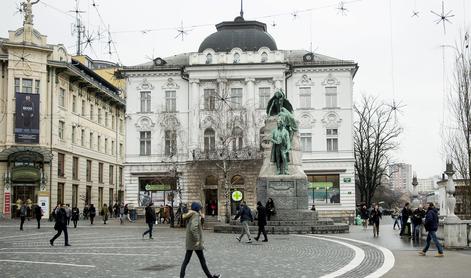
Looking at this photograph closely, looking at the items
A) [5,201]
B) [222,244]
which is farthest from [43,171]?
[222,244]

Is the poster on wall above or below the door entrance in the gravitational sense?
above

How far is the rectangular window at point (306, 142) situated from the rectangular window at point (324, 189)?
2.63 metres

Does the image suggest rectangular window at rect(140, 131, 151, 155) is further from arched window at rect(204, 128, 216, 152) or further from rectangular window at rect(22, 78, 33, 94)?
rectangular window at rect(22, 78, 33, 94)

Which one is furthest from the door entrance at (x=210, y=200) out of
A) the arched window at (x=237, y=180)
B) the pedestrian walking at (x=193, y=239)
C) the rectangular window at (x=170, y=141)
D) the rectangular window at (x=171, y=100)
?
the pedestrian walking at (x=193, y=239)

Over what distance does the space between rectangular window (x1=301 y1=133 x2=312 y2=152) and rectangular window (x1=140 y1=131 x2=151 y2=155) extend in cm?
1433

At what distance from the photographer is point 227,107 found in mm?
52188

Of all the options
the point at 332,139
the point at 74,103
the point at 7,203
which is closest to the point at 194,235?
the point at 7,203

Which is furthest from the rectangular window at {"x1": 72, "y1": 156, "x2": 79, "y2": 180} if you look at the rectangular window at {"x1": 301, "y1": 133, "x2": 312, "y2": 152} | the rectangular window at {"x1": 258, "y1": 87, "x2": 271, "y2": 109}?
the rectangular window at {"x1": 301, "y1": 133, "x2": 312, "y2": 152}

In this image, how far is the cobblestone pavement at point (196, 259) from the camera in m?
13.8

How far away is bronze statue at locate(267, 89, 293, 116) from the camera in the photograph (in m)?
31.2

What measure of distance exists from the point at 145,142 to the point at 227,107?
9.27 meters

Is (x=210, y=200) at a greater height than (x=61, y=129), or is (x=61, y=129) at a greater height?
(x=61, y=129)

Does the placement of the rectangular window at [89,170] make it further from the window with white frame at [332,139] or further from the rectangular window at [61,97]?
the window with white frame at [332,139]

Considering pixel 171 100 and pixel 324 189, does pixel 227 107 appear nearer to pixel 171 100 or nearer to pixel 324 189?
pixel 171 100
